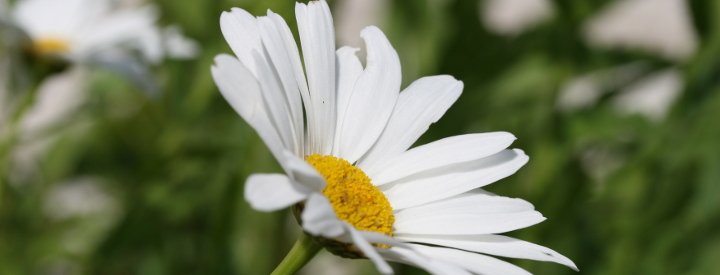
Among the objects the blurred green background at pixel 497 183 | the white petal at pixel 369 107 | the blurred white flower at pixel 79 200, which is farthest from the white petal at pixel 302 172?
the blurred white flower at pixel 79 200

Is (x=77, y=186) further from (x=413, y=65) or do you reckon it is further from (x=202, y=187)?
(x=413, y=65)

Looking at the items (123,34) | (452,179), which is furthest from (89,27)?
(452,179)

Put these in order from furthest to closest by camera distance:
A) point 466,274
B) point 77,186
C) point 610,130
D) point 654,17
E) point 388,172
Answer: point 654,17 < point 77,186 < point 610,130 < point 388,172 < point 466,274

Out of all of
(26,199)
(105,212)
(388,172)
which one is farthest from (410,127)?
(105,212)

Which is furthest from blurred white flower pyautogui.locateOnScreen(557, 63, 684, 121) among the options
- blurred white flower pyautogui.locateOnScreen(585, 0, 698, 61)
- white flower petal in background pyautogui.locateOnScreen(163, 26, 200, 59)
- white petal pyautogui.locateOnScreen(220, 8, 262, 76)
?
white petal pyautogui.locateOnScreen(220, 8, 262, 76)

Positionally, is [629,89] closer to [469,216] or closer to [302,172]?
[469,216]

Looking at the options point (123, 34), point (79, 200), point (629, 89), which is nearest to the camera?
point (123, 34)
